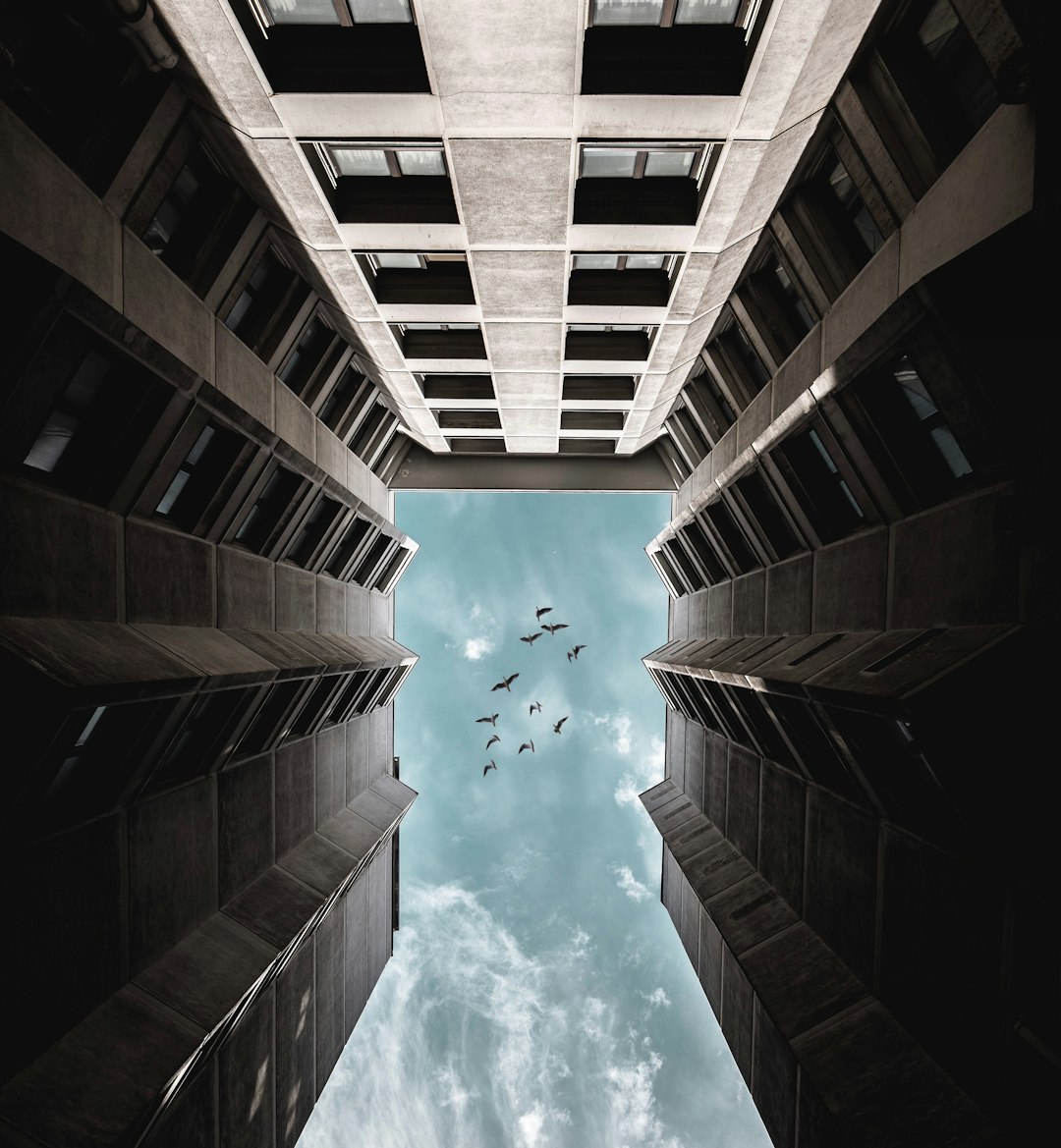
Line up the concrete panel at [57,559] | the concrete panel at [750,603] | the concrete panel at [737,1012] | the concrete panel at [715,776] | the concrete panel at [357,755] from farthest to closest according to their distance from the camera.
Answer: the concrete panel at [357,755] < the concrete panel at [715,776] < the concrete panel at [750,603] < the concrete panel at [737,1012] < the concrete panel at [57,559]

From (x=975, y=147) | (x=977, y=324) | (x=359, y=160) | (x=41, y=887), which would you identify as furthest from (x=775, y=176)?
(x=41, y=887)

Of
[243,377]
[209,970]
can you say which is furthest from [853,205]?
[209,970]

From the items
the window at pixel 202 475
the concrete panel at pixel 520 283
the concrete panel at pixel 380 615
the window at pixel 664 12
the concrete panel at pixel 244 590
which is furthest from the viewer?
the concrete panel at pixel 380 615

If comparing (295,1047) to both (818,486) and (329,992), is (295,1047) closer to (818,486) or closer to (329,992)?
(329,992)

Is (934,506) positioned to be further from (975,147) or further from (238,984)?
(238,984)

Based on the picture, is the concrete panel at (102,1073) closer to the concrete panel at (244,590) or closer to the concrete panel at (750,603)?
the concrete panel at (244,590)

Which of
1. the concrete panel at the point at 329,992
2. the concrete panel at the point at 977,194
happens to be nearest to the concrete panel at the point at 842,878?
the concrete panel at the point at 977,194

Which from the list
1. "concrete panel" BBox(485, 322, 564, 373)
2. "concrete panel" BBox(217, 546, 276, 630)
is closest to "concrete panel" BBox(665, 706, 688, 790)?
"concrete panel" BBox(485, 322, 564, 373)
